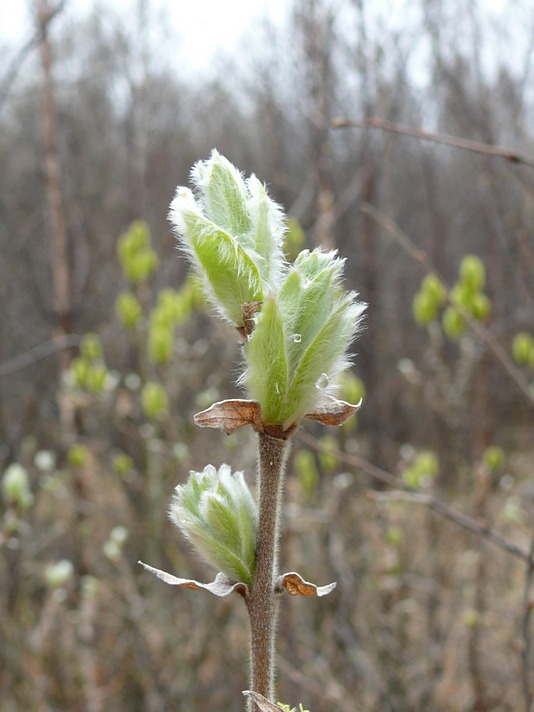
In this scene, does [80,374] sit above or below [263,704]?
above

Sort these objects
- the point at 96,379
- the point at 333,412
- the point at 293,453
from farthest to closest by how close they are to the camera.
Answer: the point at 293,453
the point at 96,379
the point at 333,412

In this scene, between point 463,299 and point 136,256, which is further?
point 136,256

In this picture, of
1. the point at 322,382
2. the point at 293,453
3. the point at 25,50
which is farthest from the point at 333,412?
the point at 293,453

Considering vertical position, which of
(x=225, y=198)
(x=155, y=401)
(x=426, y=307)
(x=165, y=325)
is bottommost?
(x=225, y=198)

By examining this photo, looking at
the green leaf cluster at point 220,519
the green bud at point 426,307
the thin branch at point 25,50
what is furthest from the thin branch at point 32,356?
the green leaf cluster at point 220,519

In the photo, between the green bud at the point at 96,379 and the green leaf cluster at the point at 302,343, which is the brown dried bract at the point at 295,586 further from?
the green bud at the point at 96,379

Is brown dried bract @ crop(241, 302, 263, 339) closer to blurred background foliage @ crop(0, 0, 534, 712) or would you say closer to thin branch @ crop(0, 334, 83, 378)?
blurred background foliage @ crop(0, 0, 534, 712)

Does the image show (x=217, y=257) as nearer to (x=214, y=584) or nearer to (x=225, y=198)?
(x=225, y=198)
